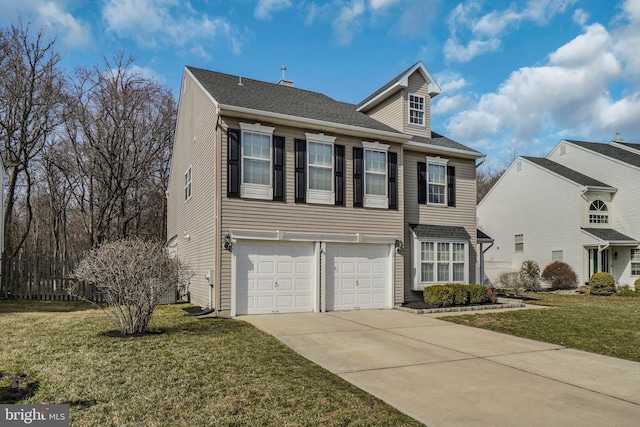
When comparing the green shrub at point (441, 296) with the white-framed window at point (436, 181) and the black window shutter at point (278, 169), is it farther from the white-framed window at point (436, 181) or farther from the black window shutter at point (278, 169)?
the black window shutter at point (278, 169)

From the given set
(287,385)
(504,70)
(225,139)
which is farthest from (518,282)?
(287,385)

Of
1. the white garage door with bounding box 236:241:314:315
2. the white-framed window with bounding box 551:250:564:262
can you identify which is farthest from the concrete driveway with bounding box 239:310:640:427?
the white-framed window with bounding box 551:250:564:262

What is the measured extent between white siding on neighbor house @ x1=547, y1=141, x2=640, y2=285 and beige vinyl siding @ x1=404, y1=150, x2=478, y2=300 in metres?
→ 13.1

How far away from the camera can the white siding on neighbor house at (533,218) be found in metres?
24.2

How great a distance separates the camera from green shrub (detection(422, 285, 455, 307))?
547 inches

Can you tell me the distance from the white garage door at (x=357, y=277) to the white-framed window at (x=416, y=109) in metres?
5.29

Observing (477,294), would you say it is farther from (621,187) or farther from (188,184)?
(621,187)

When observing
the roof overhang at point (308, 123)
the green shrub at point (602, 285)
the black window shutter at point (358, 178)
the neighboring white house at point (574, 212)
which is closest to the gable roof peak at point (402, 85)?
the roof overhang at point (308, 123)

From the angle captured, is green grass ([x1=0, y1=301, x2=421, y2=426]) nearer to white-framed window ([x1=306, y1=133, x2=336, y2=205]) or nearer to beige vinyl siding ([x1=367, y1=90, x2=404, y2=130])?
white-framed window ([x1=306, y1=133, x2=336, y2=205])

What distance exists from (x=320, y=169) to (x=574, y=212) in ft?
58.5

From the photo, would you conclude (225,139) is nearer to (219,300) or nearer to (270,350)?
(219,300)

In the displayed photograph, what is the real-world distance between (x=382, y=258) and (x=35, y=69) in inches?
739

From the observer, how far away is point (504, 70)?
19.4 m

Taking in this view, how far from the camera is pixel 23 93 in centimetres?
2048
